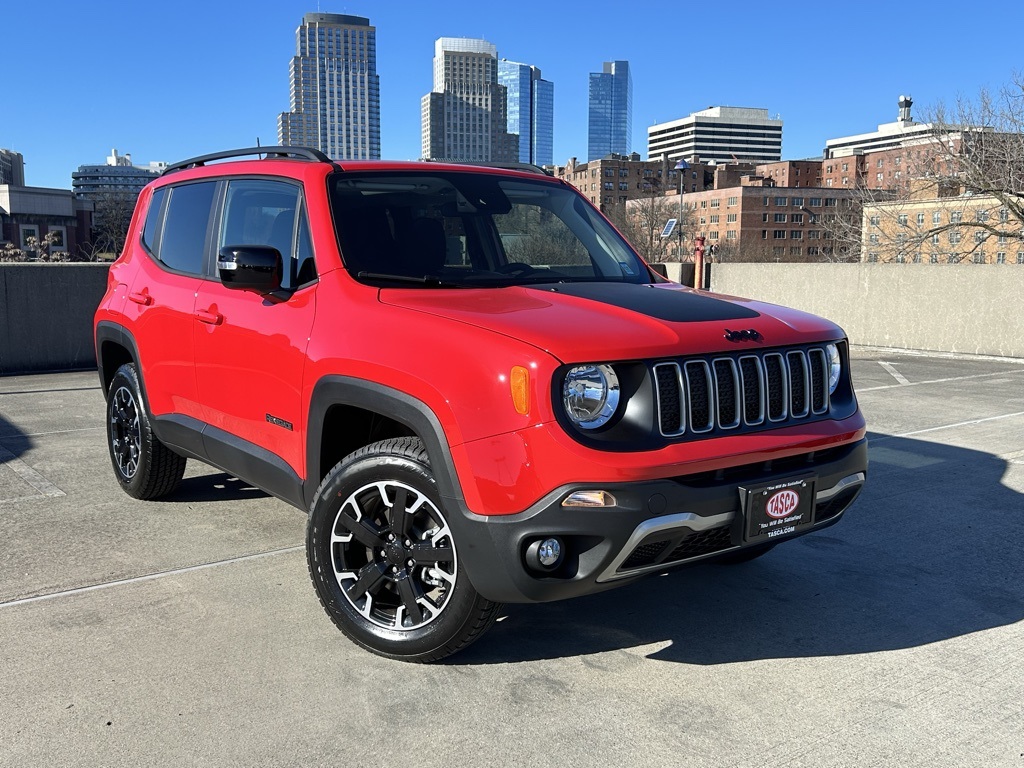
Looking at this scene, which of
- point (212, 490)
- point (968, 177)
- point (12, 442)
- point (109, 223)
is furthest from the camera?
point (109, 223)

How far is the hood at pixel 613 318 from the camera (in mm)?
3111

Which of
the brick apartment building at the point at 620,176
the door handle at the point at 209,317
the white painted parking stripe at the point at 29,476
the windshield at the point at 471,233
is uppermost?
the brick apartment building at the point at 620,176

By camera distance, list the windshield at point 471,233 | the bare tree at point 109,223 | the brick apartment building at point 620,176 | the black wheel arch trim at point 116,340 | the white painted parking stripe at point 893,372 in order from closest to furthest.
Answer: the windshield at point 471,233 < the black wheel arch trim at point 116,340 < the white painted parking stripe at point 893,372 < the bare tree at point 109,223 < the brick apartment building at point 620,176

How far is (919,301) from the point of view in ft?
52.7

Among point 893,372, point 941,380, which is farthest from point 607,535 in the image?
point 893,372

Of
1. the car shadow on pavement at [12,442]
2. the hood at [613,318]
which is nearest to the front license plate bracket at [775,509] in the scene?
the hood at [613,318]

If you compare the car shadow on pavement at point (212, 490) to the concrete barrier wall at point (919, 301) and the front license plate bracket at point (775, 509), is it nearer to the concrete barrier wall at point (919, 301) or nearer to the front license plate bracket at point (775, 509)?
the front license plate bracket at point (775, 509)

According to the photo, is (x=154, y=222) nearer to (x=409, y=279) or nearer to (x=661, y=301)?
(x=409, y=279)

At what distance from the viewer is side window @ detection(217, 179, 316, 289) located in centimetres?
406

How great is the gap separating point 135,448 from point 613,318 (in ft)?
11.5

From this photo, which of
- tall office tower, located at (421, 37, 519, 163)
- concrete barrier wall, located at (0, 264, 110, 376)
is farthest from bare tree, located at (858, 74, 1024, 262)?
tall office tower, located at (421, 37, 519, 163)

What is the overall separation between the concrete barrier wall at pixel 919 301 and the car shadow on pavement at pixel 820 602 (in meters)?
10.7

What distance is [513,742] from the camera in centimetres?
294

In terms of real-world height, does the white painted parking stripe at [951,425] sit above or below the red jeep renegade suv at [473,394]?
below
